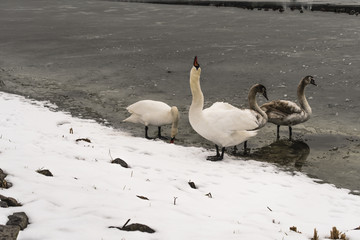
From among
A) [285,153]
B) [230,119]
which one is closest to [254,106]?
[285,153]

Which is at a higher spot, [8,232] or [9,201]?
[8,232]

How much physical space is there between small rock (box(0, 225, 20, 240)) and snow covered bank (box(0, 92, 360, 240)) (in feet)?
0.67

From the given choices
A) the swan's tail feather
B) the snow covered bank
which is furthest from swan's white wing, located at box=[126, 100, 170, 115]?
the snow covered bank

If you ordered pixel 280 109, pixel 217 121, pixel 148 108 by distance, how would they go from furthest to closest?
pixel 280 109
pixel 148 108
pixel 217 121

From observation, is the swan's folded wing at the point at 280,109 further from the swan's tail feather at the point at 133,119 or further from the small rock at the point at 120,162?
the small rock at the point at 120,162

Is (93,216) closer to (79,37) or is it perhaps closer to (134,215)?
(134,215)

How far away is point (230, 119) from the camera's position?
33.0 ft

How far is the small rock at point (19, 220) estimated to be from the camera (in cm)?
468

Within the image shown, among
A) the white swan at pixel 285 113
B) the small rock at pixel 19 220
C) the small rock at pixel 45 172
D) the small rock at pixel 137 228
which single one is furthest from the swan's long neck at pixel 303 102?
the small rock at pixel 19 220

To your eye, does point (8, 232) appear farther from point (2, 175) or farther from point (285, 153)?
point (285, 153)

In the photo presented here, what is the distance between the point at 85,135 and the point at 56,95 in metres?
5.25

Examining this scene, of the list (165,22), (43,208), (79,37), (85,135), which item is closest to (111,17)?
(165,22)

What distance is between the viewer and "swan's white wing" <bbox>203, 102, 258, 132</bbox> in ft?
32.7

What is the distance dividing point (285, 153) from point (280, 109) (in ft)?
4.59
